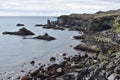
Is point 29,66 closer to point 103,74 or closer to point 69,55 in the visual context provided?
point 69,55

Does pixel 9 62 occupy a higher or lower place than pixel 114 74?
lower

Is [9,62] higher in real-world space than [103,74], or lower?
lower

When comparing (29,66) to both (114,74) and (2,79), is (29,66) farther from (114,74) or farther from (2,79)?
(114,74)

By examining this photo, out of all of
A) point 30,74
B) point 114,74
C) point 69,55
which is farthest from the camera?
point 69,55

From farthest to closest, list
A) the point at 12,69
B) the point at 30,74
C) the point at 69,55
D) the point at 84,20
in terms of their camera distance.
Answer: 1. the point at 84,20
2. the point at 69,55
3. the point at 12,69
4. the point at 30,74

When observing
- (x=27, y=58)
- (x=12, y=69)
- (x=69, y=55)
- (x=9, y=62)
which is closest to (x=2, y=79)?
(x=12, y=69)

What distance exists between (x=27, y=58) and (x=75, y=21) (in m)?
110

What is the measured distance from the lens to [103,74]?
44531 millimetres

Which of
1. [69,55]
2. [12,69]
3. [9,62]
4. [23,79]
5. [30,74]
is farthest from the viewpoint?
[69,55]

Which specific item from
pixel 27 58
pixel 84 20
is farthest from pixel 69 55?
pixel 84 20

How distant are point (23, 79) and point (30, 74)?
4015 millimetres

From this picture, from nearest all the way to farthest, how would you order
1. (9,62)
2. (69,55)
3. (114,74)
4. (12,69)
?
(114,74) < (12,69) < (9,62) < (69,55)

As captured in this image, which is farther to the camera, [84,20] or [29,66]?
[84,20]

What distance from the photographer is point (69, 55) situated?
82.4 m
